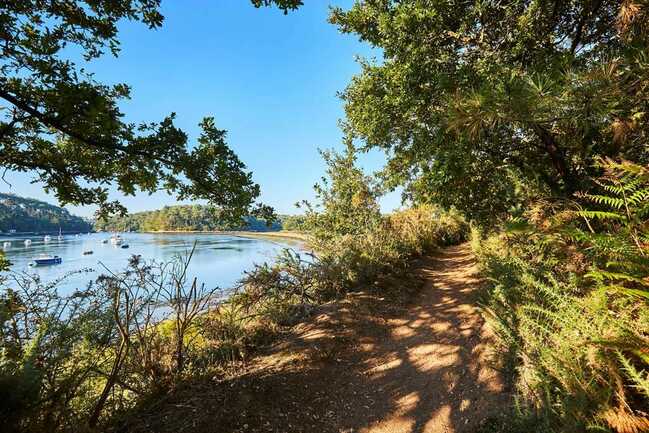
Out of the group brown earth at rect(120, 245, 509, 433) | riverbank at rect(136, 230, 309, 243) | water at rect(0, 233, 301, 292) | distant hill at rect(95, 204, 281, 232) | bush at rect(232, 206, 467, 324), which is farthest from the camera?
distant hill at rect(95, 204, 281, 232)

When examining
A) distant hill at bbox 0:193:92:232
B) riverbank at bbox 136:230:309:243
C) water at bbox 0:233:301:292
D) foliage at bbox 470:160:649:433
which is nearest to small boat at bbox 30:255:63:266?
water at bbox 0:233:301:292

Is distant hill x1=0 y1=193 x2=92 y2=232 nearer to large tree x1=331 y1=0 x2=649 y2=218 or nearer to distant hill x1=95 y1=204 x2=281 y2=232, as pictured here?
distant hill x1=95 y1=204 x2=281 y2=232

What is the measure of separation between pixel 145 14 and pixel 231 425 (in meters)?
4.61

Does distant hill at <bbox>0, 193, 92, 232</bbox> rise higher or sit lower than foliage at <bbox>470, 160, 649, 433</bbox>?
higher

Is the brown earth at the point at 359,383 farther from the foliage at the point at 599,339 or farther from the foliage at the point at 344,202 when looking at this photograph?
the foliage at the point at 344,202

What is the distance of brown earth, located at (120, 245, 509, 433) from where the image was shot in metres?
2.81

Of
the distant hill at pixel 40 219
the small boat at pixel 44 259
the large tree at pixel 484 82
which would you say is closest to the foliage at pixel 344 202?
the large tree at pixel 484 82

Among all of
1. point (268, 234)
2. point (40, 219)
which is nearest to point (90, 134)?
point (268, 234)

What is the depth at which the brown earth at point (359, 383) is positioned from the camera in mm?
2807

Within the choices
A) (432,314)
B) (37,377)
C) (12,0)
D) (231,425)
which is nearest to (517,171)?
(432,314)

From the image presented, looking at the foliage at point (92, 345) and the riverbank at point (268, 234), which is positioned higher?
the riverbank at point (268, 234)

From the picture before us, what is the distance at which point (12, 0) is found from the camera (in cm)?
286

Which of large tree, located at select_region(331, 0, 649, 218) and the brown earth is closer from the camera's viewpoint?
the brown earth

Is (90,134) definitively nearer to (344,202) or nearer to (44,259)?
(344,202)
